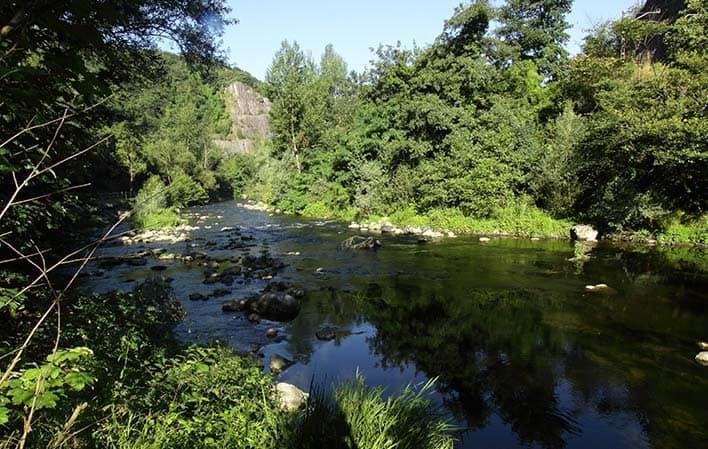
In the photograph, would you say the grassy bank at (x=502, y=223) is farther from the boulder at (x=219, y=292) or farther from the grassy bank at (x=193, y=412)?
the grassy bank at (x=193, y=412)

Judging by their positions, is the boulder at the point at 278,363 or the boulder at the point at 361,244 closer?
the boulder at the point at 278,363

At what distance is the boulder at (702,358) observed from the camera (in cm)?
709

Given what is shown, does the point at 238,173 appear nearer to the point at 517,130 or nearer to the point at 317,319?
the point at 517,130

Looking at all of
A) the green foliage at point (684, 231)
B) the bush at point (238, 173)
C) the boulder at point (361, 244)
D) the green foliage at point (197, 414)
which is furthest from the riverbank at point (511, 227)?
the bush at point (238, 173)

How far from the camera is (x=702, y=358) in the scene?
716 cm

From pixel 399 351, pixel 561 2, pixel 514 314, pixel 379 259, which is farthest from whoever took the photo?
pixel 561 2

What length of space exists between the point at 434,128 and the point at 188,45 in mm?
17915

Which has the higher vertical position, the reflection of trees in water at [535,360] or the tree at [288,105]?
the tree at [288,105]

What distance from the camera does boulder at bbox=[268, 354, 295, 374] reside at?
694 centimetres

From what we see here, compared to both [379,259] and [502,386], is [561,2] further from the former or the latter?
[502,386]

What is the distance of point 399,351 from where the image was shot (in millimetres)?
7910

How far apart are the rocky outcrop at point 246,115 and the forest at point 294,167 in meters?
35.2

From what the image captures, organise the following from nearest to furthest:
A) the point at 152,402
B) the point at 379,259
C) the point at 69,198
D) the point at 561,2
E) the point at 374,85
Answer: the point at 152,402, the point at 69,198, the point at 379,259, the point at 374,85, the point at 561,2

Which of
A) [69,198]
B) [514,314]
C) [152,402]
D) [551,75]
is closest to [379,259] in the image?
[514,314]
